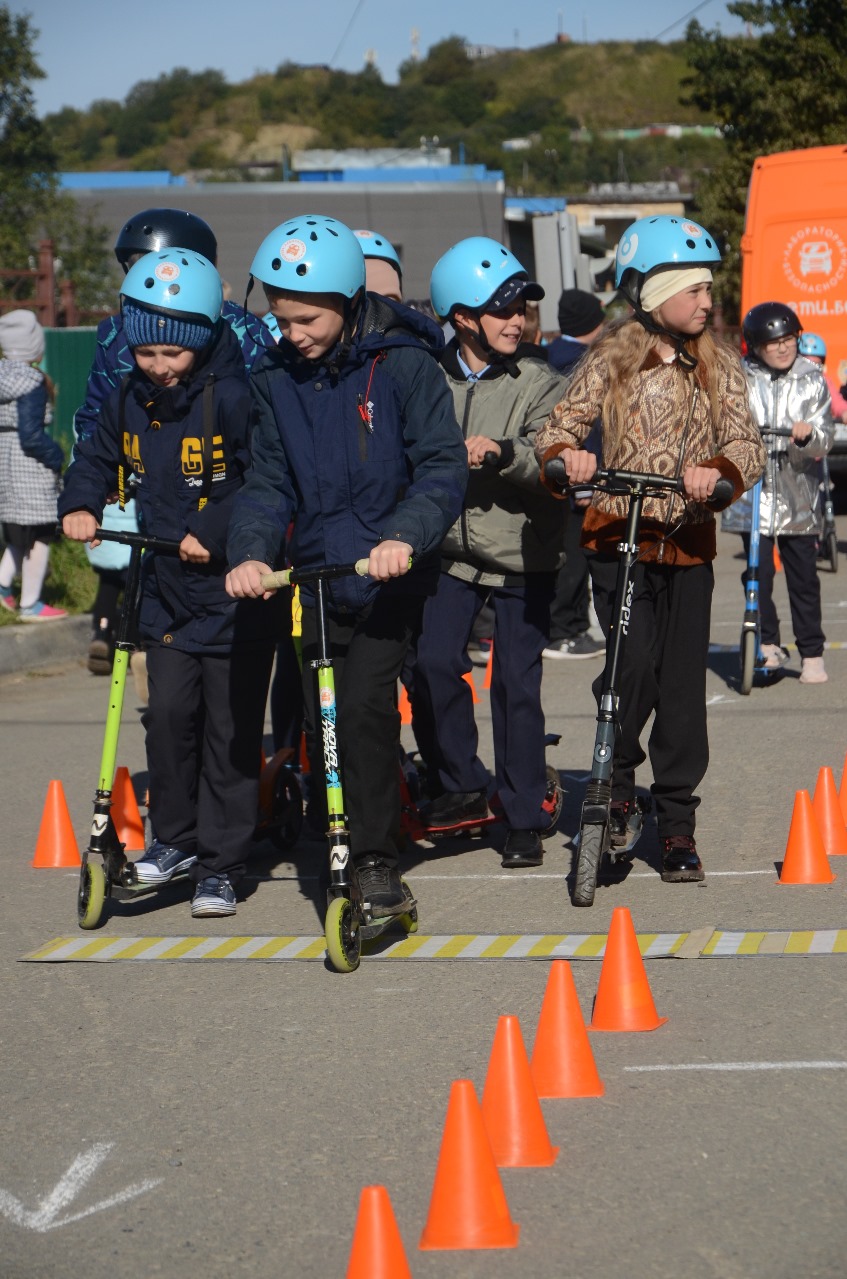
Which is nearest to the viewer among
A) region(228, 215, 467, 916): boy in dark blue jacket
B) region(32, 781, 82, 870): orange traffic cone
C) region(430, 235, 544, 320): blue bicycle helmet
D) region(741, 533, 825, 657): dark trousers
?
region(228, 215, 467, 916): boy in dark blue jacket

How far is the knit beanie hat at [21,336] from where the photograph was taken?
12.2 meters

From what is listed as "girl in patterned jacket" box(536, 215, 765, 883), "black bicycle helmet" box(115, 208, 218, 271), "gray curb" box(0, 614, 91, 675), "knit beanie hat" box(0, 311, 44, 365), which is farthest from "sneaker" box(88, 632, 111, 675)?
"girl in patterned jacket" box(536, 215, 765, 883)

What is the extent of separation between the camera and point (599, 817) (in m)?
6.04

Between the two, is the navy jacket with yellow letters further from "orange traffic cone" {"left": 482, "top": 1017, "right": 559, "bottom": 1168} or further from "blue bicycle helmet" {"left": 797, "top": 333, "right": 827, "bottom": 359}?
"blue bicycle helmet" {"left": 797, "top": 333, "right": 827, "bottom": 359}

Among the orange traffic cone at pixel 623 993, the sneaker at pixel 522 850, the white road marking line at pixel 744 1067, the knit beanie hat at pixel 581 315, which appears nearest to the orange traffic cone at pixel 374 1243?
the white road marking line at pixel 744 1067

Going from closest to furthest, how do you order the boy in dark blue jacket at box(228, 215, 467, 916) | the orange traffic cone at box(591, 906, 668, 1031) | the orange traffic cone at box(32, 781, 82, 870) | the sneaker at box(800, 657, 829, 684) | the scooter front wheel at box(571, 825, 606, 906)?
the orange traffic cone at box(591, 906, 668, 1031) → the boy in dark blue jacket at box(228, 215, 467, 916) → the scooter front wheel at box(571, 825, 606, 906) → the orange traffic cone at box(32, 781, 82, 870) → the sneaker at box(800, 657, 829, 684)

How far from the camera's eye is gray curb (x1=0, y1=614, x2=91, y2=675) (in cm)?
1190

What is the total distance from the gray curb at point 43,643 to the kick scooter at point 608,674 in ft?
21.5

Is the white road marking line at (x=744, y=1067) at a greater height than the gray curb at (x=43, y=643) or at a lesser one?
greater

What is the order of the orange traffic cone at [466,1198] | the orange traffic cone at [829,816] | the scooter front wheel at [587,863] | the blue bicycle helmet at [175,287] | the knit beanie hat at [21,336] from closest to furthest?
1. the orange traffic cone at [466,1198]
2. the blue bicycle helmet at [175,287]
3. the scooter front wheel at [587,863]
4. the orange traffic cone at [829,816]
5. the knit beanie hat at [21,336]

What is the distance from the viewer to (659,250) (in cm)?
616

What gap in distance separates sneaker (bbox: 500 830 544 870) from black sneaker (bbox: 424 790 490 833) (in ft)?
0.83

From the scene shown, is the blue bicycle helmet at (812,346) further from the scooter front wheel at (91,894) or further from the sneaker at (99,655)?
the scooter front wheel at (91,894)

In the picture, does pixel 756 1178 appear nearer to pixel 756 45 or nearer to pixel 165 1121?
pixel 165 1121
